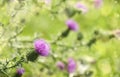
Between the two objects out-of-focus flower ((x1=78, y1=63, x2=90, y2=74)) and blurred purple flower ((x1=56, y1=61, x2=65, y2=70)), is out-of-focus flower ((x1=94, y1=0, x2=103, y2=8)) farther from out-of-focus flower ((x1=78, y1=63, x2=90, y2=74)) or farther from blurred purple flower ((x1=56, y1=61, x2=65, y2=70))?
blurred purple flower ((x1=56, y1=61, x2=65, y2=70))

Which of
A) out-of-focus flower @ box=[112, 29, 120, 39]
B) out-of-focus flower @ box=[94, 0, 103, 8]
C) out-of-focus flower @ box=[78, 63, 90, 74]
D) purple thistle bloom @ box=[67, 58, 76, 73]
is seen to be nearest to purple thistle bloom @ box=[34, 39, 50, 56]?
purple thistle bloom @ box=[67, 58, 76, 73]

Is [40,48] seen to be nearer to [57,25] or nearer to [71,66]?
[71,66]

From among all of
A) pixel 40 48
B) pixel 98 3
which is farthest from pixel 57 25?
pixel 40 48

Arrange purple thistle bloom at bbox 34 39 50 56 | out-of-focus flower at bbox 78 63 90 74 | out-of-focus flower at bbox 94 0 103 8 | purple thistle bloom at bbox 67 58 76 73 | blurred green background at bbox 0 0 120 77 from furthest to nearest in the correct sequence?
out-of-focus flower at bbox 94 0 103 8, out-of-focus flower at bbox 78 63 90 74, purple thistle bloom at bbox 67 58 76 73, blurred green background at bbox 0 0 120 77, purple thistle bloom at bbox 34 39 50 56

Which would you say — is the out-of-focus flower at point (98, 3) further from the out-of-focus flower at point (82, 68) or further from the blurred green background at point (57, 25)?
the out-of-focus flower at point (82, 68)

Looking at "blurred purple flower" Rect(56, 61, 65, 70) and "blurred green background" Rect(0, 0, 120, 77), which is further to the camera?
"blurred purple flower" Rect(56, 61, 65, 70)

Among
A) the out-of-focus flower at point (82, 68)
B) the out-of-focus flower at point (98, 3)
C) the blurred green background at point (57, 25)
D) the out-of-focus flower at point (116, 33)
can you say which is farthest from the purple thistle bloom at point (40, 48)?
A: the out-of-focus flower at point (98, 3)

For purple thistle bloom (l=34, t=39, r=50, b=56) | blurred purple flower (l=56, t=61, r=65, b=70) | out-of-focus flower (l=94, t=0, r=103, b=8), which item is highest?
out-of-focus flower (l=94, t=0, r=103, b=8)

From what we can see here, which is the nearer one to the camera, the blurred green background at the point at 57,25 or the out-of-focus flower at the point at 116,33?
the blurred green background at the point at 57,25

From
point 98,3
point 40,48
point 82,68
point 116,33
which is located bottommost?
point 40,48

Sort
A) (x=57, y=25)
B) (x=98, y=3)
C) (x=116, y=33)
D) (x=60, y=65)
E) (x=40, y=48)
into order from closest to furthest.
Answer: (x=40, y=48), (x=60, y=65), (x=116, y=33), (x=57, y=25), (x=98, y=3)

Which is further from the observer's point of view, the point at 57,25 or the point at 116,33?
the point at 57,25
